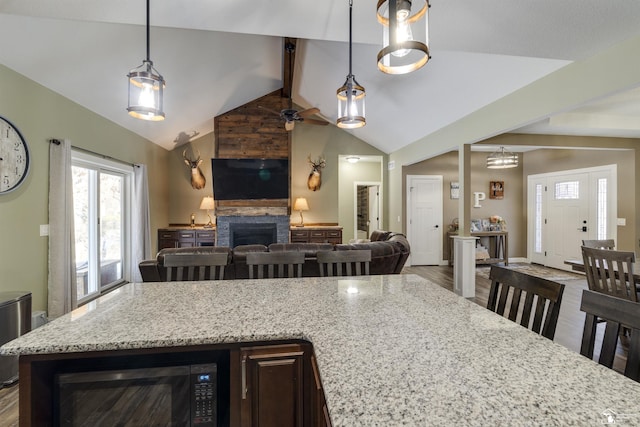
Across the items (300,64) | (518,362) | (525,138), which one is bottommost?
(518,362)

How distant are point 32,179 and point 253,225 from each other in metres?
3.79

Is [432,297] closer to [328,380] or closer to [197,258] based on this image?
[328,380]

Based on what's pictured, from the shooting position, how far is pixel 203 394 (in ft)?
3.69

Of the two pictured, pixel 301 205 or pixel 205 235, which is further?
pixel 301 205

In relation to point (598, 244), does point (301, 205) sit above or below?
above

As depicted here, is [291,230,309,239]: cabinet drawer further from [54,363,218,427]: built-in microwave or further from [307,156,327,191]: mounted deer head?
[54,363,218,427]: built-in microwave

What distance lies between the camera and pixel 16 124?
8.78 ft

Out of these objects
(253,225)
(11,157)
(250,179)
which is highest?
(250,179)

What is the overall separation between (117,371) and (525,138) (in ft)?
20.3

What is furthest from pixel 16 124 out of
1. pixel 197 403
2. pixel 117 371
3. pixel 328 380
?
pixel 328 380

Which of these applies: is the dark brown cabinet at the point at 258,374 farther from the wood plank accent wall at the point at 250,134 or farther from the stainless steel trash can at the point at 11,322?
the wood plank accent wall at the point at 250,134

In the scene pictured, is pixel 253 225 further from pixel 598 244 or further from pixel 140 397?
pixel 598 244

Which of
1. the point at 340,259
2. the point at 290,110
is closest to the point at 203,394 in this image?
the point at 340,259

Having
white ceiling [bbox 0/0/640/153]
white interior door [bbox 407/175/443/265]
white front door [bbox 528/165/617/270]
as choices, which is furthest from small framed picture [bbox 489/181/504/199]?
white ceiling [bbox 0/0/640/153]
